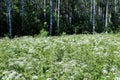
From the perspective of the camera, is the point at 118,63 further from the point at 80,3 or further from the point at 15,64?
the point at 80,3

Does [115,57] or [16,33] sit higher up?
[115,57]

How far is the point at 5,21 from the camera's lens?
35.3 meters

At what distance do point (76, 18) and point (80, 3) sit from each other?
636 cm

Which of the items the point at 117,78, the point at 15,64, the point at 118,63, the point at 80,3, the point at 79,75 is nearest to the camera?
the point at 117,78

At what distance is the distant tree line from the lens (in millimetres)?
34287

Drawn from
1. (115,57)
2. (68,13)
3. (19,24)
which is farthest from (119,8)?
(115,57)

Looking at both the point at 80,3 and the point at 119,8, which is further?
the point at 119,8

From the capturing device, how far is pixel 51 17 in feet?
110

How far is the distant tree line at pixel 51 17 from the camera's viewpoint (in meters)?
34.3

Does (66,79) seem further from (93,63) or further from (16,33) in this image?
(16,33)

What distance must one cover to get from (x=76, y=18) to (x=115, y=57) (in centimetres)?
4237

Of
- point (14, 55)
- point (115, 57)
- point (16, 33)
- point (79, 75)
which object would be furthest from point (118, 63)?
point (16, 33)

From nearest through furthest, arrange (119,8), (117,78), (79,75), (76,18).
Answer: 1. (117,78)
2. (79,75)
3. (76,18)
4. (119,8)

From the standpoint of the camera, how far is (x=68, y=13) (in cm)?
5362
